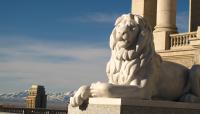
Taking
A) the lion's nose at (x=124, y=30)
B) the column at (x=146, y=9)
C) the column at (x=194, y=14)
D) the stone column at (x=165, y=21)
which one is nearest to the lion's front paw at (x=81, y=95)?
the lion's nose at (x=124, y=30)

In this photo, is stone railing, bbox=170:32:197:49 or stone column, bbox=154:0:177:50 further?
stone column, bbox=154:0:177:50

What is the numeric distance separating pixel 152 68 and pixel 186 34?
18900 mm

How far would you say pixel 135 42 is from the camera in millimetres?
11672

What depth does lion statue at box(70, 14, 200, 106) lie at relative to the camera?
1120cm

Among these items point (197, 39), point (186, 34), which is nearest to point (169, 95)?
point (197, 39)

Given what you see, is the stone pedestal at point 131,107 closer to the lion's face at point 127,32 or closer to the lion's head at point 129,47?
the lion's head at point 129,47

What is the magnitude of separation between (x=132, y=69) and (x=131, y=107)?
0.93 meters

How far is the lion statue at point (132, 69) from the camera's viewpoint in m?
11.2

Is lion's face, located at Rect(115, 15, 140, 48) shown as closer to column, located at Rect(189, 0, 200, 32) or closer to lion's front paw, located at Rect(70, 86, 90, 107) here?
lion's front paw, located at Rect(70, 86, 90, 107)

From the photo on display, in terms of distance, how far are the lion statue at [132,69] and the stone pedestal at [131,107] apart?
0.15m

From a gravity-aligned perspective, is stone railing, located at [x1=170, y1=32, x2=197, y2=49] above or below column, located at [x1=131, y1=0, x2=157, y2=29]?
below

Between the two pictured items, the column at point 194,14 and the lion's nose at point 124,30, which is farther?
the column at point 194,14

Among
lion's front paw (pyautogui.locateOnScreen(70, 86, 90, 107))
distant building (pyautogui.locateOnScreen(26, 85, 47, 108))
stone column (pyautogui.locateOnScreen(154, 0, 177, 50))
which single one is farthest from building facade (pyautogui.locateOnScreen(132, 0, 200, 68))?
lion's front paw (pyautogui.locateOnScreen(70, 86, 90, 107))

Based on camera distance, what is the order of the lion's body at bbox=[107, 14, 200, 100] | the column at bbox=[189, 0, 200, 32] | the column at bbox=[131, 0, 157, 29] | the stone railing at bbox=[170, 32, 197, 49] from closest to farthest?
the lion's body at bbox=[107, 14, 200, 100] → the stone railing at bbox=[170, 32, 197, 49] → the column at bbox=[131, 0, 157, 29] → the column at bbox=[189, 0, 200, 32]
